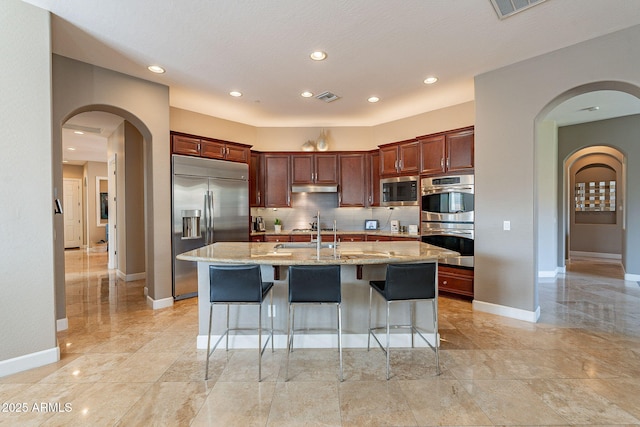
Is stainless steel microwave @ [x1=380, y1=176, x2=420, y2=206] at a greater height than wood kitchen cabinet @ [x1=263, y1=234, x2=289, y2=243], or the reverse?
stainless steel microwave @ [x1=380, y1=176, x2=420, y2=206]

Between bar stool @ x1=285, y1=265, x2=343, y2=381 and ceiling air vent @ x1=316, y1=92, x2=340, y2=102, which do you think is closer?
bar stool @ x1=285, y1=265, x2=343, y2=381

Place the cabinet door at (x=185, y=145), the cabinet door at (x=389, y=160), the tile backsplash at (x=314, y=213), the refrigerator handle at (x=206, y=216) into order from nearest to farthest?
the cabinet door at (x=185, y=145) → the refrigerator handle at (x=206, y=216) → the cabinet door at (x=389, y=160) → the tile backsplash at (x=314, y=213)

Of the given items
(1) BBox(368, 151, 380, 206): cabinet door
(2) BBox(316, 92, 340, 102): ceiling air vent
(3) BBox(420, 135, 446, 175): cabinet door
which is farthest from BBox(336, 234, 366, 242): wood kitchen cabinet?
(2) BBox(316, 92, 340, 102): ceiling air vent

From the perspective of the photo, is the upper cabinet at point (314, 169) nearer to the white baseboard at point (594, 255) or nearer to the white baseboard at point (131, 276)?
the white baseboard at point (131, 276)

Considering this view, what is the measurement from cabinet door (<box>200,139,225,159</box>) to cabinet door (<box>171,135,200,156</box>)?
10cm

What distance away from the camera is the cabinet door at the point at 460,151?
4086 mm

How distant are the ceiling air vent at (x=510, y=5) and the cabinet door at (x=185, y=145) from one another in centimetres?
397

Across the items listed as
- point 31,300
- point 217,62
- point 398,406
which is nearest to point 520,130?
point 398,406

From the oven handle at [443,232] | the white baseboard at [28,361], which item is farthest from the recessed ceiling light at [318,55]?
the white baseboard at [28,361]

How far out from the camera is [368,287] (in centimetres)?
294

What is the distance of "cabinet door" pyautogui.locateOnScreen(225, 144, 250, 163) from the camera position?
492 centimetres

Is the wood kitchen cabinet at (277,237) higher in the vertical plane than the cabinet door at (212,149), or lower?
lower

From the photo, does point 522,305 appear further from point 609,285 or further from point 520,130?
point 609,285

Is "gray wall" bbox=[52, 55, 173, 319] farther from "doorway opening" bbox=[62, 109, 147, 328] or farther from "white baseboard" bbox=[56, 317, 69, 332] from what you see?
"doorway opening" bbox=[62, 109, 147, 328]
